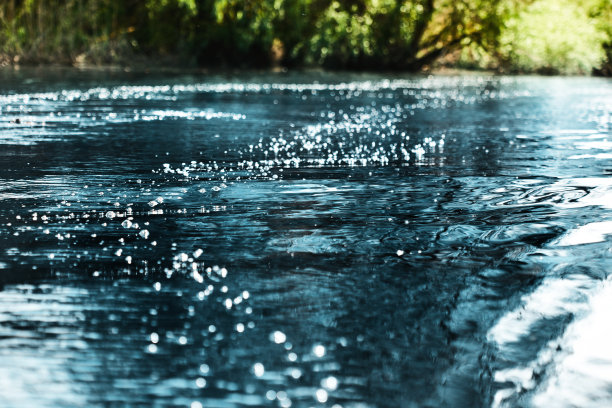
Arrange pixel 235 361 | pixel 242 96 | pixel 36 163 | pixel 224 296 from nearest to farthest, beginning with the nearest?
pixel 235 361
pixel 224 296
pixel 36 163
pixel 242 96

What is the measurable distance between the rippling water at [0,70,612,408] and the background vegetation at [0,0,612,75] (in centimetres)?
1728

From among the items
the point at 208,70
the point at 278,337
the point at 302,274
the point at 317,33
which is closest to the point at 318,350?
the point at 278,337

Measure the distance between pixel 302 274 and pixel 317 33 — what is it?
26.4 m

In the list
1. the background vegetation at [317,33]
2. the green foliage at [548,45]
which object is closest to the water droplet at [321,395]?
the background vegetation at [317,33]

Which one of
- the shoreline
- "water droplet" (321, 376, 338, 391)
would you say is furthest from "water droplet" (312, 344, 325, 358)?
the shoreline

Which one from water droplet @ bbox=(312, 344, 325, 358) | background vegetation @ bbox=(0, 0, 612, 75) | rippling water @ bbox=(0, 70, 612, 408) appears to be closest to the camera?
rippling water @ bbox=(0, 70, 612, 408)

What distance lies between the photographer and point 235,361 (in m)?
2.53

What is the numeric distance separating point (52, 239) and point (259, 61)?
26009mm

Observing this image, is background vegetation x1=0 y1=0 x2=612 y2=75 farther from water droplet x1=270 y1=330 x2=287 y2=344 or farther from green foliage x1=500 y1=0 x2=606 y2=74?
water droplet x1=270 y1=330 x2=287 y2=344

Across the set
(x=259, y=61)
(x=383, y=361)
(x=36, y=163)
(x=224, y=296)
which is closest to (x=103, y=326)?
(x=224, y=296)

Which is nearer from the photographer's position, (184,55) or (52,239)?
(52,239)

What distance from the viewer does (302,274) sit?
3.48 m

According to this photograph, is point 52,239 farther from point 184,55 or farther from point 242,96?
point 184,55

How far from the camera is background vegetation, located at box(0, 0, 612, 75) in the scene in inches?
961
